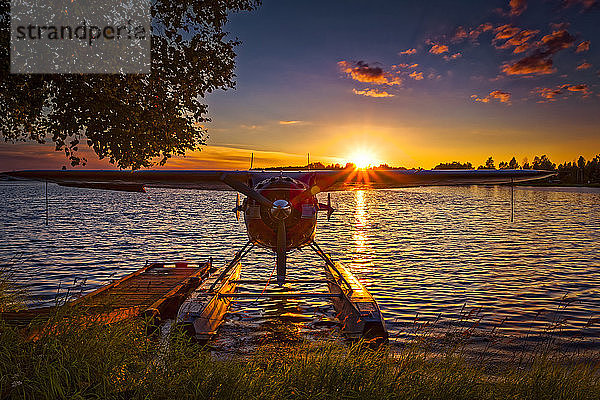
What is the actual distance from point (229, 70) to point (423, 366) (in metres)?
7.79

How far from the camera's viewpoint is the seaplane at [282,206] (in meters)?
7.49

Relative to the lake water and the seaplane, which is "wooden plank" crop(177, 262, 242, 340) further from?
the lake water

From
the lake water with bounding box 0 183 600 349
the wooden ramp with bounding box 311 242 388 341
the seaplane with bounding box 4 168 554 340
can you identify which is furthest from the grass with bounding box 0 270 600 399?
the seaplane with bounding box 4 168 554 340

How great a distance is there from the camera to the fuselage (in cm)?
859

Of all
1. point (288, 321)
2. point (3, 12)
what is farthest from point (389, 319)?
point (3, 12)

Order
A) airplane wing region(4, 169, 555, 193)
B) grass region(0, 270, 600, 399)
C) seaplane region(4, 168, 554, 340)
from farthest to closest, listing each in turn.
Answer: airplane wing region(4, 169, 555, 193)
seaplane region(4, 168, 554, 340)
grass region(0, 270, 600, 399)

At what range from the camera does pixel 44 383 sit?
3.91 meters

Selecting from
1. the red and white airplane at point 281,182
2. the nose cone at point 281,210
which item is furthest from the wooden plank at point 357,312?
the nose cone at point 281,210

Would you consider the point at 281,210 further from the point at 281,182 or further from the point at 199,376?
the point at 199,376

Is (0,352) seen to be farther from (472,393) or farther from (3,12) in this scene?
(3,12)

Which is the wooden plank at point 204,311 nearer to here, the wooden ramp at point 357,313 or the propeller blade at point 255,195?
the propeller blade at point 255,195

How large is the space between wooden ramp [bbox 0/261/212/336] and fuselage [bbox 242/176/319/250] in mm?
2305

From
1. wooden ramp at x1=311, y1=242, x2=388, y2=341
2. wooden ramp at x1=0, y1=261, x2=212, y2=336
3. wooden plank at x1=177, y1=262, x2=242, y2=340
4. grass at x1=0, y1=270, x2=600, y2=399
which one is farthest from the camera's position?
wooden plank at x1=177, y1=262, x2=242, y2=340

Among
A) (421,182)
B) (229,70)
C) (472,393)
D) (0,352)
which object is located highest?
(229,70)
